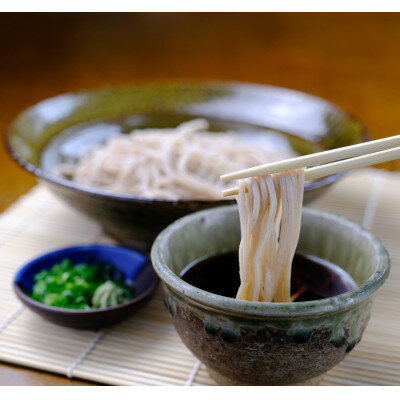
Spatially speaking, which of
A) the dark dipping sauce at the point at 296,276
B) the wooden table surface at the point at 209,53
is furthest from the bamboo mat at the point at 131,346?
the wooden table surface at the point at 209,53

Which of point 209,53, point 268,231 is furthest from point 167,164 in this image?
point 209,53

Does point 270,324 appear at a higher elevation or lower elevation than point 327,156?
lower

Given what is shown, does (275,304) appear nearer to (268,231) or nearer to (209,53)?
(268,231)

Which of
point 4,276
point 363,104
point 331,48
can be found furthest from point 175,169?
point 331,48

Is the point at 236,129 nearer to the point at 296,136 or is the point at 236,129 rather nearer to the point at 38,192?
the point at 296,136

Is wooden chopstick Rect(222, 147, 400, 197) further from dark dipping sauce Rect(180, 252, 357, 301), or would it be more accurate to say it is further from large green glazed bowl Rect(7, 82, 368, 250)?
large green glazed bowl Rect(7, 82, 368, 250)

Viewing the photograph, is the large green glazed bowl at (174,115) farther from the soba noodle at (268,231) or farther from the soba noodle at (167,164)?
the soba noodle at (268,231)
